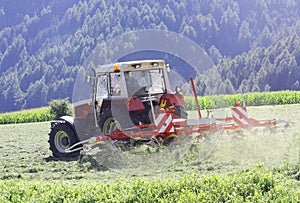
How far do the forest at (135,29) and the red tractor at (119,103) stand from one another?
164 ft

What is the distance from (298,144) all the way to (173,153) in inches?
99.7

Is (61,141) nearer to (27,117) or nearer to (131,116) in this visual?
(131,116)

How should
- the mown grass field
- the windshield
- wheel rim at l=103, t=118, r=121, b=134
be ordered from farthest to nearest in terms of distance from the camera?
1. the windshield
2. wheel rim at l=103, t=118, r=121, b=134
3. the mown grass field

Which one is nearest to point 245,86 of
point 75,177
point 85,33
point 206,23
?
point 206,23

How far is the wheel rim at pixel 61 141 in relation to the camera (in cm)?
1254

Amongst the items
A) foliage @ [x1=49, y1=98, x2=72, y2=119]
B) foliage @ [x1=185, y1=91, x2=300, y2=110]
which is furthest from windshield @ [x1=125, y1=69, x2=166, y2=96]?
foliage @ [x1=49, y1=98, x2=72, y2=119]

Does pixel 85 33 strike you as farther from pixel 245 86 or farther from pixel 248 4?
pixel 245 86

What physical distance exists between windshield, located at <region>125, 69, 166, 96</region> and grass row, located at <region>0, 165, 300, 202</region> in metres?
4.59

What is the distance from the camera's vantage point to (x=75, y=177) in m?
9.45

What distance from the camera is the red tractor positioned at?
1126 cm

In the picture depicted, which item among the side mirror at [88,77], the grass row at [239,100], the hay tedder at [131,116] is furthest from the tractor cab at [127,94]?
the grass row at [239,100]

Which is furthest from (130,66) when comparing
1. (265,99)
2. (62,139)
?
(265,99)

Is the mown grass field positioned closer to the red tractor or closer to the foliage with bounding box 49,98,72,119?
the red tractor

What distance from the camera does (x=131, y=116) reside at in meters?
11.2
